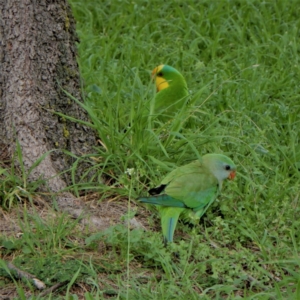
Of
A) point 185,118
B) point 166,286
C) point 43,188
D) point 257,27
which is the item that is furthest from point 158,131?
point 257,27

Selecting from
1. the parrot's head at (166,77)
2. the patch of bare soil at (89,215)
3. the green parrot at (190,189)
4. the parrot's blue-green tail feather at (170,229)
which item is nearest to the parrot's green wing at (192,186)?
the green parrot at (190,189)

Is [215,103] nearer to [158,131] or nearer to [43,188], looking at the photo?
[158,131]

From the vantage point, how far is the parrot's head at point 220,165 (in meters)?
3.88

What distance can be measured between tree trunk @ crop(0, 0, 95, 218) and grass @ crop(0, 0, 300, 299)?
0.68ft

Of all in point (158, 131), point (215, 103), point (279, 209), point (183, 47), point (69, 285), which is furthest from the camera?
point (183, 47)

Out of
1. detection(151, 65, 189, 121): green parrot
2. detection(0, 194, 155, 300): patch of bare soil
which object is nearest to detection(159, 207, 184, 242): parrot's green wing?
detection(0, 194, 155, 300): patch of bare soil

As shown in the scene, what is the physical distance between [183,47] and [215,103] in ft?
3.23

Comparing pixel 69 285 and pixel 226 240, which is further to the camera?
pixel 226 240

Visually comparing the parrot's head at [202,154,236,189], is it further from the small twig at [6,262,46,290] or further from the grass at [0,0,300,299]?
the small twig at [6,262,46,290]

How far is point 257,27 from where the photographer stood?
6145mm

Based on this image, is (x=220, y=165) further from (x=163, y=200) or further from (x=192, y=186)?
(x=163, y=200)

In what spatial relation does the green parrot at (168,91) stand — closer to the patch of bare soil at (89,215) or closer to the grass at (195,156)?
the grass at (195,156)

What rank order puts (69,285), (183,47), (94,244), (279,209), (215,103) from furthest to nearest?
(183,47)
(215,103)
(279,209)
(94,244)
(69,285)

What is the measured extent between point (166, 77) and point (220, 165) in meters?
1.25
